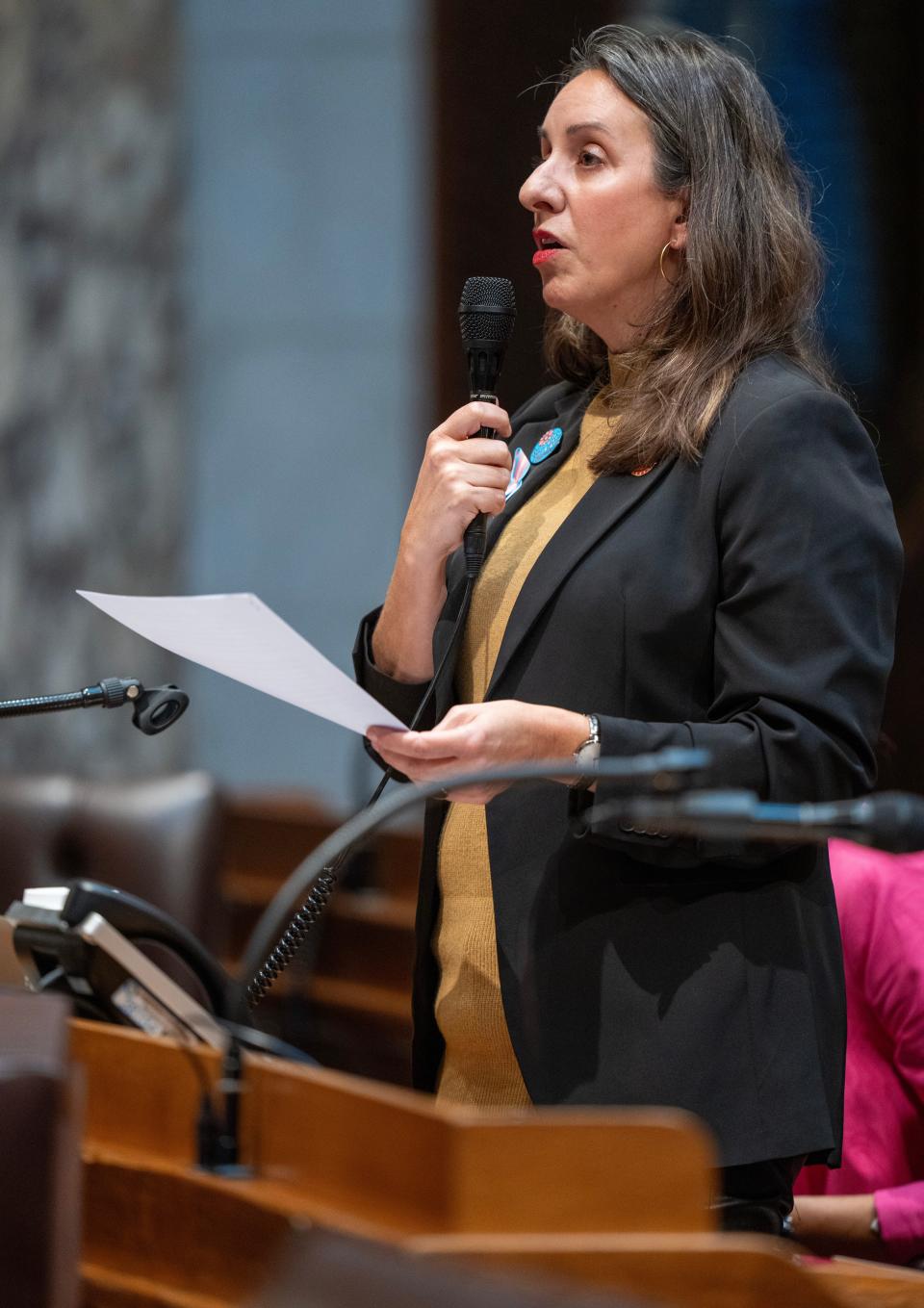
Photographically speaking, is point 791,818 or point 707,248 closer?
point 791,818

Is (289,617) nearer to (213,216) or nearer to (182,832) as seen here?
(213,216)

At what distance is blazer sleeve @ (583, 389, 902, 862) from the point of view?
1.36 metres

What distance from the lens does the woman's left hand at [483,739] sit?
132 cm

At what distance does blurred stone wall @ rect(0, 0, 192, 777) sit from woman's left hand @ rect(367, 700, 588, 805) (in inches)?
117

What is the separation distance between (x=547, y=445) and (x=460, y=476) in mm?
211

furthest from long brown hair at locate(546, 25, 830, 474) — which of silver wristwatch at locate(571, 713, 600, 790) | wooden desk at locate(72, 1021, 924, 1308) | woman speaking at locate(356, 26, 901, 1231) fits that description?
wooden desk at locate(72, 1021, 924, 1308)

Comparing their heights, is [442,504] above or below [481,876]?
above

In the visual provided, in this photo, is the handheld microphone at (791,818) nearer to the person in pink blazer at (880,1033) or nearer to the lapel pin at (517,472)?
the lapel pin at (517,472)

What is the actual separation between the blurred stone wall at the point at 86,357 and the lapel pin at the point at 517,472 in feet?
8.73

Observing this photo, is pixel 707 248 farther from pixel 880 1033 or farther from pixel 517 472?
pixel 880 1033

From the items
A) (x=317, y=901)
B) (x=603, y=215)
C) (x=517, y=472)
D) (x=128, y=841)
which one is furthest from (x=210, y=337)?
(x=317, y=901)

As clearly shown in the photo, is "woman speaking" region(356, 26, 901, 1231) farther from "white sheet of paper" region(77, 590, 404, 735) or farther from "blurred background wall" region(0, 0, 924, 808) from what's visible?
"blurred background wall" region(0, 0, 924, 808)

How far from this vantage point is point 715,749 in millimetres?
1343

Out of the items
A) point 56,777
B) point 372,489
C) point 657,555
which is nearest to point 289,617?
point 372,489
